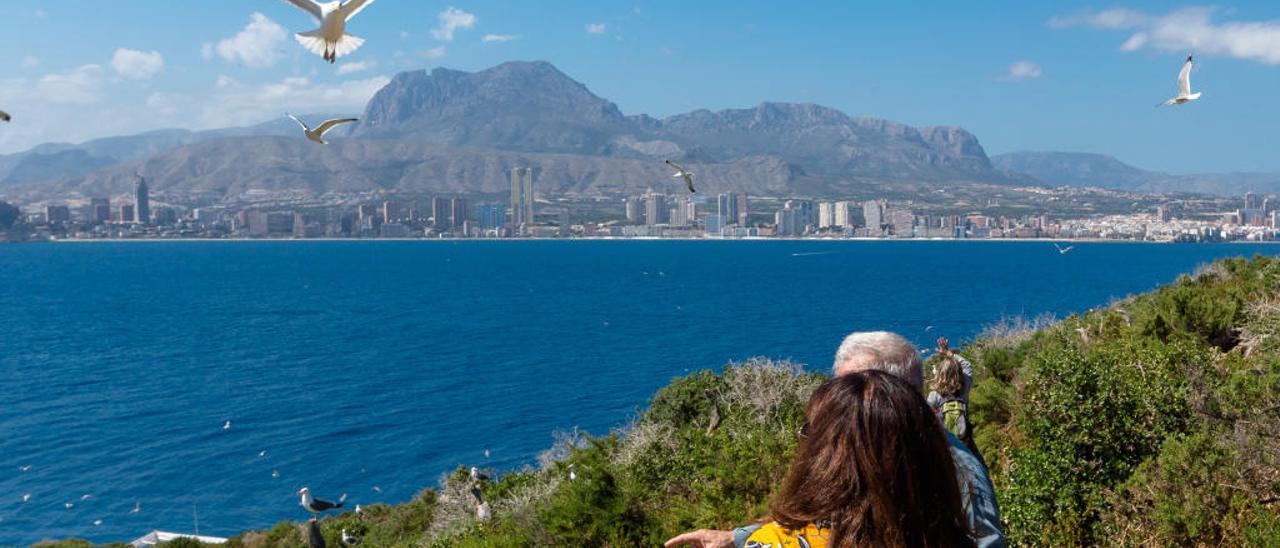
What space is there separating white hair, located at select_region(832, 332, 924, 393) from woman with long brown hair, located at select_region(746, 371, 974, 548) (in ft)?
2.21

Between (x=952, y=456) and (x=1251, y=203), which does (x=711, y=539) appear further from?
(x=1251, y=203)

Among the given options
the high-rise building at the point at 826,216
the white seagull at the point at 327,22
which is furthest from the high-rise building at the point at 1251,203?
the white seagull at the point at 327,22

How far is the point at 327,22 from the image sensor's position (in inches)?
215

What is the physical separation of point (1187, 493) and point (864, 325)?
43848 mm

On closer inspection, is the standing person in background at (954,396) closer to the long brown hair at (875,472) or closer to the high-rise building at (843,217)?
the long brown hair at (875,472)

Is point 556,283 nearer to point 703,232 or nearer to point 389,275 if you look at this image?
point 389,275

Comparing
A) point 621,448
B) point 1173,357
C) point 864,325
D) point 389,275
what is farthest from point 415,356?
point 389,275

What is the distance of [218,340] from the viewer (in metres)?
52.0

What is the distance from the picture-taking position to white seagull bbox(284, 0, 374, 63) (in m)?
5.46

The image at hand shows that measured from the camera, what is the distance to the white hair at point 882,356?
8.71 ft

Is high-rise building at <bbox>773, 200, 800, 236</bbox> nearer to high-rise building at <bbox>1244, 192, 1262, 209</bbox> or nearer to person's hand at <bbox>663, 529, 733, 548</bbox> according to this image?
high-rise building at <bbox>1244, 192, 1262, 209</bbox>

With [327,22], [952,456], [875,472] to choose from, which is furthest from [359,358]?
[875,472]

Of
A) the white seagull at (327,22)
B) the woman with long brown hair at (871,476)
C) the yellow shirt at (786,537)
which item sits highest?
the white seagull at (327,22)

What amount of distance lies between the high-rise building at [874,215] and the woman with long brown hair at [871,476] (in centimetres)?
18958
